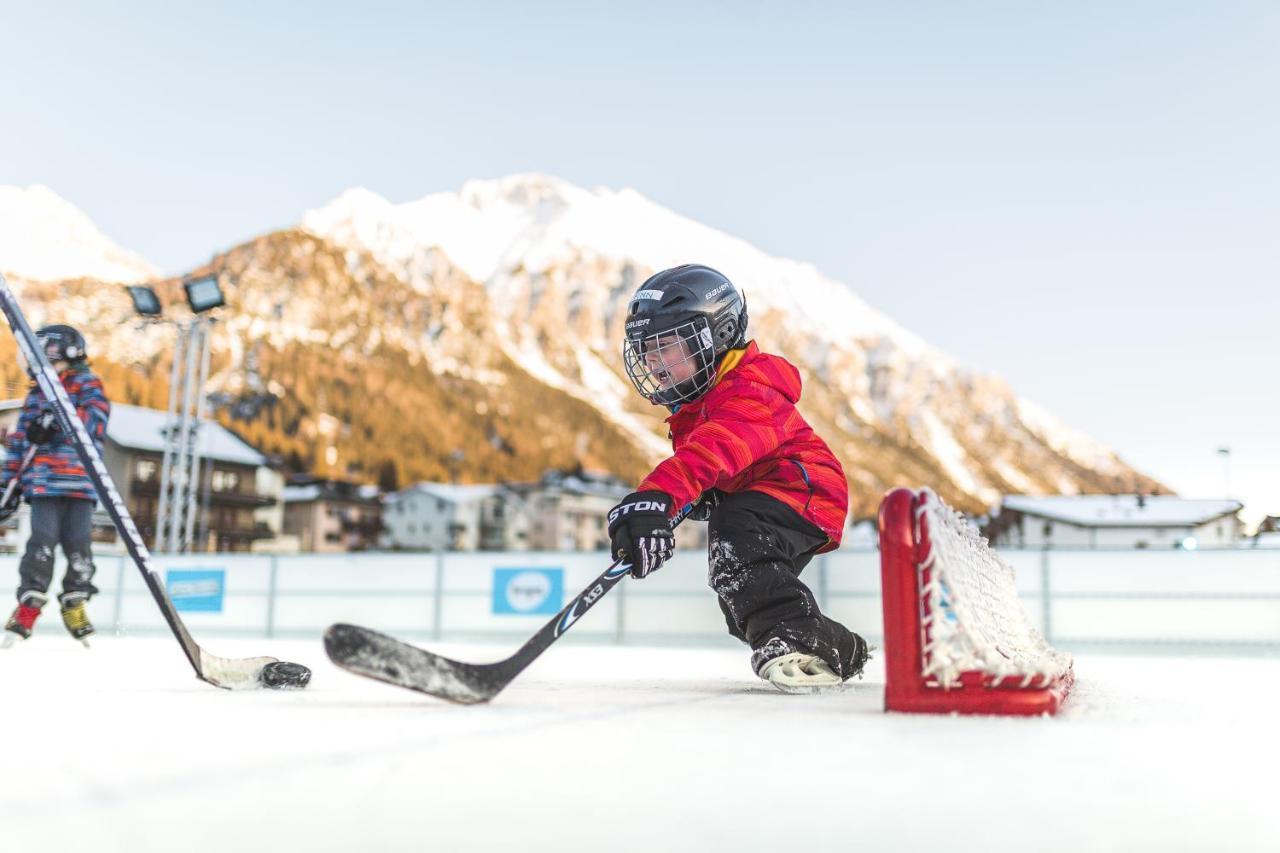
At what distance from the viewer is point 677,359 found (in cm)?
252

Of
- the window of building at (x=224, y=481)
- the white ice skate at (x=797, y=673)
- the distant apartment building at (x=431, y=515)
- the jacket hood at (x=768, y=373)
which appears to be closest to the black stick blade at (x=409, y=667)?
the white ice skate at (x=797, y=673)

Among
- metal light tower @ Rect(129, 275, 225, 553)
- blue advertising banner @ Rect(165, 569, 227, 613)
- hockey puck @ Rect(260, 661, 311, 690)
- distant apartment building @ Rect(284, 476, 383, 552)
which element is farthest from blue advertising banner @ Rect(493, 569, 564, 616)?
distant apartment building @ Rect(284, 476, 383, 552)

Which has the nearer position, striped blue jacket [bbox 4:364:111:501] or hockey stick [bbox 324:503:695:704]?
hockey stick [bbox 324:503:695:704]

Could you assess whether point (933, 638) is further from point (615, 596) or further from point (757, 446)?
point (615, 596)

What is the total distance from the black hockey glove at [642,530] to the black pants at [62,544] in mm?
3758

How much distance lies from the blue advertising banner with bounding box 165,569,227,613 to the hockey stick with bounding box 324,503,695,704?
38.8 ft

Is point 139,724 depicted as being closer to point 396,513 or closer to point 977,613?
point 977,613

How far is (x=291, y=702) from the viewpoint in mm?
1837

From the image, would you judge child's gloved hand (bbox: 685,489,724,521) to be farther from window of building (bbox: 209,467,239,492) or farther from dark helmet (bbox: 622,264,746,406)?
window of building (bbox: 209,467,239,492)

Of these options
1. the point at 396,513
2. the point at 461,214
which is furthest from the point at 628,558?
the point at 461,214

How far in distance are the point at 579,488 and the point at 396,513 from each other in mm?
14798

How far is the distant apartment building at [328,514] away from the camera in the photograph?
2741 inches

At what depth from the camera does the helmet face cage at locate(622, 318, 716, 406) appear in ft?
8.20

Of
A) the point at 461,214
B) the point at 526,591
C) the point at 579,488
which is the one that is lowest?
the point at 526,591
